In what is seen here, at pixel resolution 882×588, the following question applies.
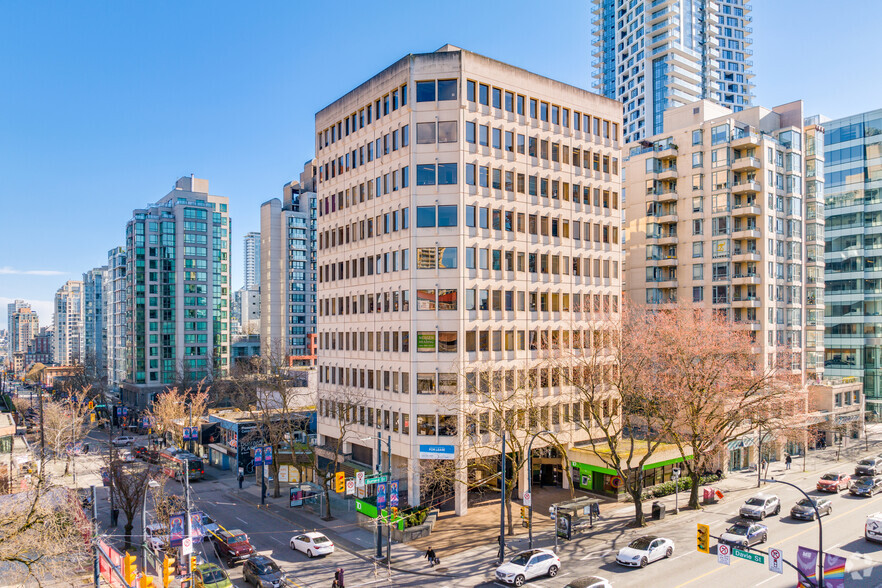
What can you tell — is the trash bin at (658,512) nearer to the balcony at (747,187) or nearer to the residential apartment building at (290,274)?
the balcony at (747,187)

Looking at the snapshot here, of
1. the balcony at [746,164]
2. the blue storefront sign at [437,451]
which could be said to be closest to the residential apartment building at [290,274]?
the balcony at [746,164]

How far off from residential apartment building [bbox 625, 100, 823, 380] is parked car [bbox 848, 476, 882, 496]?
1726cm

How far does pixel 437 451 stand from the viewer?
45.4m

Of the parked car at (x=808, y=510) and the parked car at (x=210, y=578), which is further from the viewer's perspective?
the parked car at (x=808, y=510)

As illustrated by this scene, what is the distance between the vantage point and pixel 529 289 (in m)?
51.2

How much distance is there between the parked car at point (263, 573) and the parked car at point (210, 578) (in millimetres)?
1273

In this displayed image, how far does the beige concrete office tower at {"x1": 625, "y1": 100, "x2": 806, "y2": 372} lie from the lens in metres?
67.6

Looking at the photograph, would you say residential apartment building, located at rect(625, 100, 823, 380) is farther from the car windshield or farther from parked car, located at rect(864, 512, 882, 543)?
the car windshield

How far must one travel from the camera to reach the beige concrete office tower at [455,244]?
47219mm

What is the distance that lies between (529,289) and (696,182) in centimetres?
3267

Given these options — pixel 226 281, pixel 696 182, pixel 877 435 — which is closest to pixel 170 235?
pixel 226 281

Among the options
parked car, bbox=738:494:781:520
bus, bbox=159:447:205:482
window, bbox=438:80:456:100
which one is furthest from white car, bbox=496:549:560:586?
bus, bbox=159:447:205:482

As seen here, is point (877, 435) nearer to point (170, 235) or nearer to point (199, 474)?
point (199, 474)

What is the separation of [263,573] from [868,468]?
55.2 m
